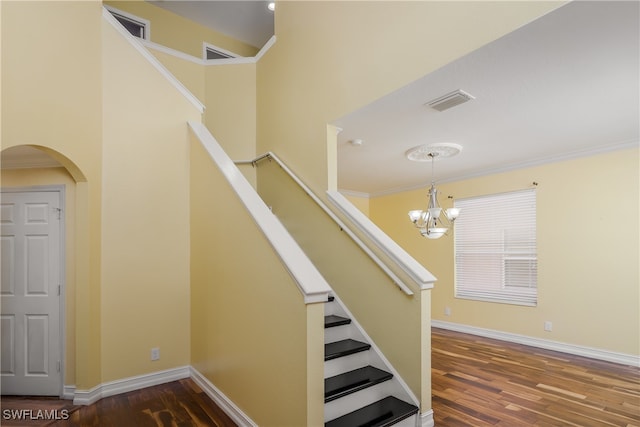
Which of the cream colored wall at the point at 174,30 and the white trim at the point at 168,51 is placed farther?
the cream colored wall at the point at 174,30

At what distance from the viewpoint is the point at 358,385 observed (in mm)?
2438

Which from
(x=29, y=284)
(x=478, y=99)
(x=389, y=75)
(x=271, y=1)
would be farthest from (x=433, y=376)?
(x=271, y=1)

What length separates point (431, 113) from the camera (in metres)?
2.95

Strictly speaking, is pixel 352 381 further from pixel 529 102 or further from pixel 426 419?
pixel 529 102

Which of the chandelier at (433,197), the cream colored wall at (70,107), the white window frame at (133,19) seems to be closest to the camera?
the cream colored wall at (70,107)

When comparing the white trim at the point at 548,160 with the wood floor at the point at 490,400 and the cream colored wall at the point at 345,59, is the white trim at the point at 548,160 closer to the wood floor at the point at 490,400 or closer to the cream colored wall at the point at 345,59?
the wood floor at the point at 490,400

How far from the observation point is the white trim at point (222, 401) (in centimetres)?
243

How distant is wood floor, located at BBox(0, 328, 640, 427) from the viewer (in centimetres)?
257

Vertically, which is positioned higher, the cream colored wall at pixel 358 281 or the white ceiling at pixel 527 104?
the white ceiling at pixel 527 104

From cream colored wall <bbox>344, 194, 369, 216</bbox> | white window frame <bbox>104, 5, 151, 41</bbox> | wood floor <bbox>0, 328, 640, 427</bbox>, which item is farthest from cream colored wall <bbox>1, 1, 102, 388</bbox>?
cream colored wall <bbox>344, 194, 369, 216</bbox>

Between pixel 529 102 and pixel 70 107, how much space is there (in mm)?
3758

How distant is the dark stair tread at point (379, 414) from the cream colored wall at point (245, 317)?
0.45 m

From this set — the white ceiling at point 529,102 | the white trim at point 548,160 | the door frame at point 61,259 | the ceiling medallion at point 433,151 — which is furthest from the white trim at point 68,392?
the white trim at point 548,160

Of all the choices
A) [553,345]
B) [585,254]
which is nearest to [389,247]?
[585,254]
